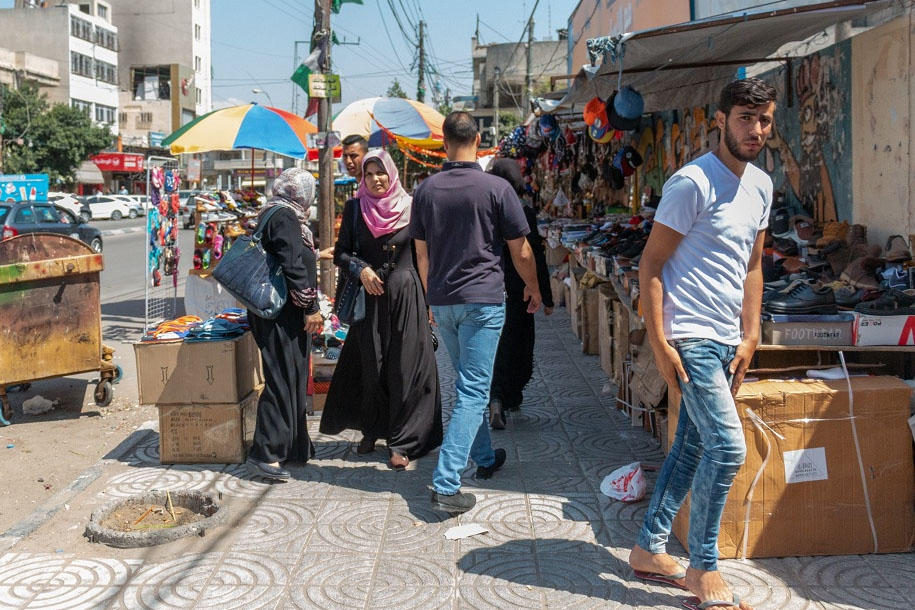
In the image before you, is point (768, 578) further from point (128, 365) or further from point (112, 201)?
point (112, 201)

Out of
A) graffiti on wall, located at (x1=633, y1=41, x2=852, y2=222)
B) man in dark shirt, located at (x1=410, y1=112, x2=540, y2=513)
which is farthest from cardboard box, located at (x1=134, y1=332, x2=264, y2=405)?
graffiti on wall, located at (x1=633, y1=41, x2=852, y2=222)

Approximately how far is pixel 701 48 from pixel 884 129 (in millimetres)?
1443

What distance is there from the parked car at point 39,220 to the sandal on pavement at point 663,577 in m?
17.7

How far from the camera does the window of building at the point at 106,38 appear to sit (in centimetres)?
6575

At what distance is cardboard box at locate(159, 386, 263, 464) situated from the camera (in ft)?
17.0

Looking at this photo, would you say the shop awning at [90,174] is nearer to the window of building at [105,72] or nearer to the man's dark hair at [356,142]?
the window of building at [105,72]

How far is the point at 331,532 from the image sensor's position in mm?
4184

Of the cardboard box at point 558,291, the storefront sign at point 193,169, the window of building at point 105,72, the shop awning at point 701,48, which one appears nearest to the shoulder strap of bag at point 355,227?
the shop awning at point 701,48

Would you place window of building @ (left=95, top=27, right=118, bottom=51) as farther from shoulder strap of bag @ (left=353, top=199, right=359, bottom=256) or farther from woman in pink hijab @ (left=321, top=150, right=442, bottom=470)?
woman in pink hijab @ (left=321, top=150, right=442, bottom=470)

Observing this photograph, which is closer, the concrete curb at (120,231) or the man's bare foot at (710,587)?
the man's bare foot at (710,587)

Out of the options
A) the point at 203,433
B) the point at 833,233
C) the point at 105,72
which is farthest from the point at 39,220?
the point at 105,72

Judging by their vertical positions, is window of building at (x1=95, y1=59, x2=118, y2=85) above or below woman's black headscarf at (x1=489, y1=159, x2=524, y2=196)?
above

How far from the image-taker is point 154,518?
4.48m

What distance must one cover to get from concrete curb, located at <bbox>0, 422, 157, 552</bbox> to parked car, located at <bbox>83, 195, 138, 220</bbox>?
4062cm
